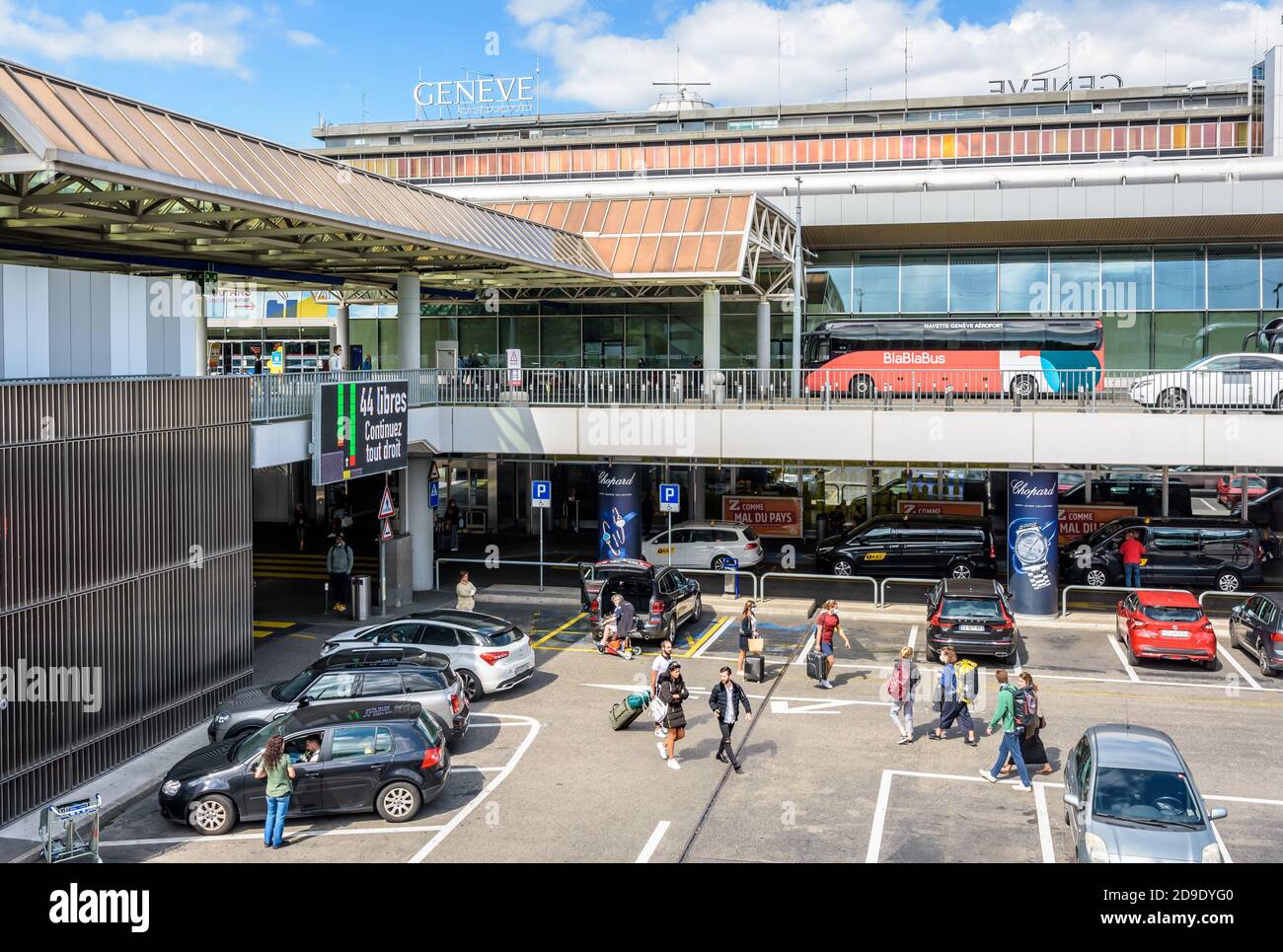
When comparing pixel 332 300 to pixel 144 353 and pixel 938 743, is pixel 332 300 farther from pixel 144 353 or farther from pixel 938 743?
pixel 938 743

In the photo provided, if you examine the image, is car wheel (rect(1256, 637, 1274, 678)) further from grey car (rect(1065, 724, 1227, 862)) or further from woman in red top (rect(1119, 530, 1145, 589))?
grey car (rect(1065, 724, 1227, 862))

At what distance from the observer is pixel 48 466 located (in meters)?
14.7

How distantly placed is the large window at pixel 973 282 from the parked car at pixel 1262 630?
1771cm

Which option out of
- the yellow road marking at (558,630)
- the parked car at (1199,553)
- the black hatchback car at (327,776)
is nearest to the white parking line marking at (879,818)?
the black hatchback car at (327,776)

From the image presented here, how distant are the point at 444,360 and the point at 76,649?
21127 mm

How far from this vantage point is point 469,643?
63.1ft

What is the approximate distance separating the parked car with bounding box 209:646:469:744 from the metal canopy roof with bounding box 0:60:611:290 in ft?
23.5

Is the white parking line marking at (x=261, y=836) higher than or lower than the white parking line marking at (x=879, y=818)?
lower

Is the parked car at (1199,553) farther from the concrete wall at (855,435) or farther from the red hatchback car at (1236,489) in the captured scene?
the red hatchback car at (1236,489)

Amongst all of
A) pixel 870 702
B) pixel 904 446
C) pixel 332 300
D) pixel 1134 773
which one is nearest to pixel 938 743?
pixel 870 702

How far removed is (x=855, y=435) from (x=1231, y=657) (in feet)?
28.2

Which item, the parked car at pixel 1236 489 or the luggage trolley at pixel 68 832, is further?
the parked car at pixel 1236 489

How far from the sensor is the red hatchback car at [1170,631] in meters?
21.0

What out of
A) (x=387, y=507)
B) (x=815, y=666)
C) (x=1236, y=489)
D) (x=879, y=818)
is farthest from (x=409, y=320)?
(x=1236, y=489)
